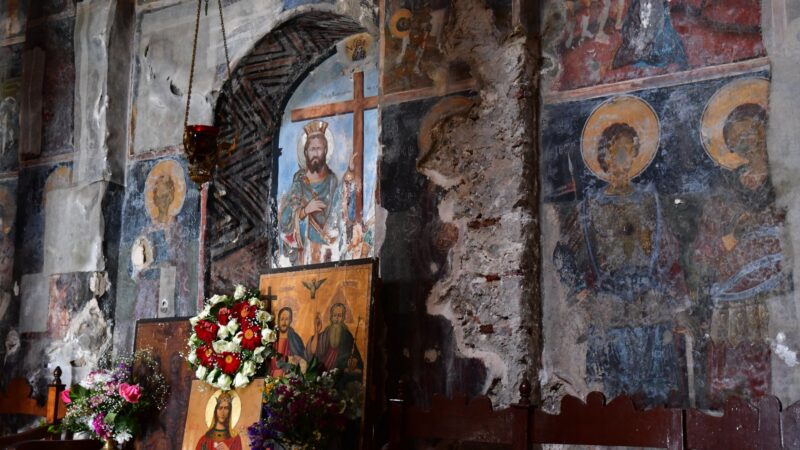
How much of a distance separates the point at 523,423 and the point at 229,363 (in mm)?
2337

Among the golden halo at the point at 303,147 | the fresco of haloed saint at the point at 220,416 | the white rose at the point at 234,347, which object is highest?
the golden halo at the point at 303,147

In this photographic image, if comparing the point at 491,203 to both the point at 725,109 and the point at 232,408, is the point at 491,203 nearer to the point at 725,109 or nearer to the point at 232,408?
the point at 725,109

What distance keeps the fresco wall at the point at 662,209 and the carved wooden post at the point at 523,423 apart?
0.60 m

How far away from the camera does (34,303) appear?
801cm

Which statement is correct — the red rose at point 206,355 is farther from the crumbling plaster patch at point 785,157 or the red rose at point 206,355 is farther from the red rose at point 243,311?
the crumbling plaster patch at point 785,157

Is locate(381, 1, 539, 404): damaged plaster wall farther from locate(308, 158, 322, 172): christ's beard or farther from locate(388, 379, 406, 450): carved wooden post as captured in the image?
locate(308, 158, 322, 172): christ's beard

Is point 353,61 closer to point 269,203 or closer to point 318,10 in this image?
point 318,10

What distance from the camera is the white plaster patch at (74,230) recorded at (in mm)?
7688

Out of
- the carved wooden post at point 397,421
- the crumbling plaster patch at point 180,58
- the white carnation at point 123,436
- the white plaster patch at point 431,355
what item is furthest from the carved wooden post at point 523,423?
the crumbling plaster patch at point 180,58

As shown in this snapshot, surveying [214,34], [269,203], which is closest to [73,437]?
[269,203]

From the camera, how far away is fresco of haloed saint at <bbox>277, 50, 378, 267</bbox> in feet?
23.8

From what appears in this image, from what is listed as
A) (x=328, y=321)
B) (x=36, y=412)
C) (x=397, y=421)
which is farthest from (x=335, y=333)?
(x=36, y=412)

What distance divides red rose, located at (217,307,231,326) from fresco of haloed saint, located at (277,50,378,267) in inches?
44.8

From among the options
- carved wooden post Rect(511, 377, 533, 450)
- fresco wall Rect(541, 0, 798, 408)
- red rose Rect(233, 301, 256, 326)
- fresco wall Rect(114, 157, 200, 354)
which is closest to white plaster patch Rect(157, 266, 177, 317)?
fresco wall Rect(114, 157, 200, 354)
